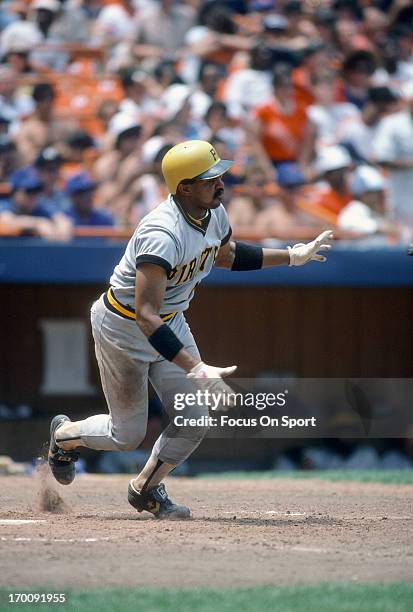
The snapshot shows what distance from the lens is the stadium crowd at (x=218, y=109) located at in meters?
9.23

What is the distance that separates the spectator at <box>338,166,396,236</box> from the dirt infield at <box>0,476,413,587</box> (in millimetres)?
3068

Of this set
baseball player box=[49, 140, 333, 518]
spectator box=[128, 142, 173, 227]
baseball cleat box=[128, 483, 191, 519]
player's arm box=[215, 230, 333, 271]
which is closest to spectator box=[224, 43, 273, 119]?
spectator box=[128, 142, 173, 227]

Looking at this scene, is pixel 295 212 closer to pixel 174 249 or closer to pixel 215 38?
pixel 215 38

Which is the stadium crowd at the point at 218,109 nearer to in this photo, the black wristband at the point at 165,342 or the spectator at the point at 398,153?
the spectator at the point at 398,153

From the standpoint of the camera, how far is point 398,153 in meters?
10.4

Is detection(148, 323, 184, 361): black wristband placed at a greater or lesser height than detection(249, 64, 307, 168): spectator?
lesser

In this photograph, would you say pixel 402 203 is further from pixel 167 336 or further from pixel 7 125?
pixel 167 336

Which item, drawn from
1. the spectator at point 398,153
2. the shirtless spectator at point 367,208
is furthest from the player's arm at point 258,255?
the spectator at point 398,153

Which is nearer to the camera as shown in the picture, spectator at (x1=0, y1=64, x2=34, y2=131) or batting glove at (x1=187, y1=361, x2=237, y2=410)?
batting glove at (x1=187, y1=361, x2=237, y2=410)

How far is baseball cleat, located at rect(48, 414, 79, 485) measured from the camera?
17.6 ft

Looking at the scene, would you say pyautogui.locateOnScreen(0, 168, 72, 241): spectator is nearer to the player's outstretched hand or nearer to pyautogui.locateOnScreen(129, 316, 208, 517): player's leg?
the player's outstretched hand

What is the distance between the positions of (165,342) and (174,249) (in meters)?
0.43

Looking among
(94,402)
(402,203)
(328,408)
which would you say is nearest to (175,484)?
(328,408)

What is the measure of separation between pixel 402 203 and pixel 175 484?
3.74m
